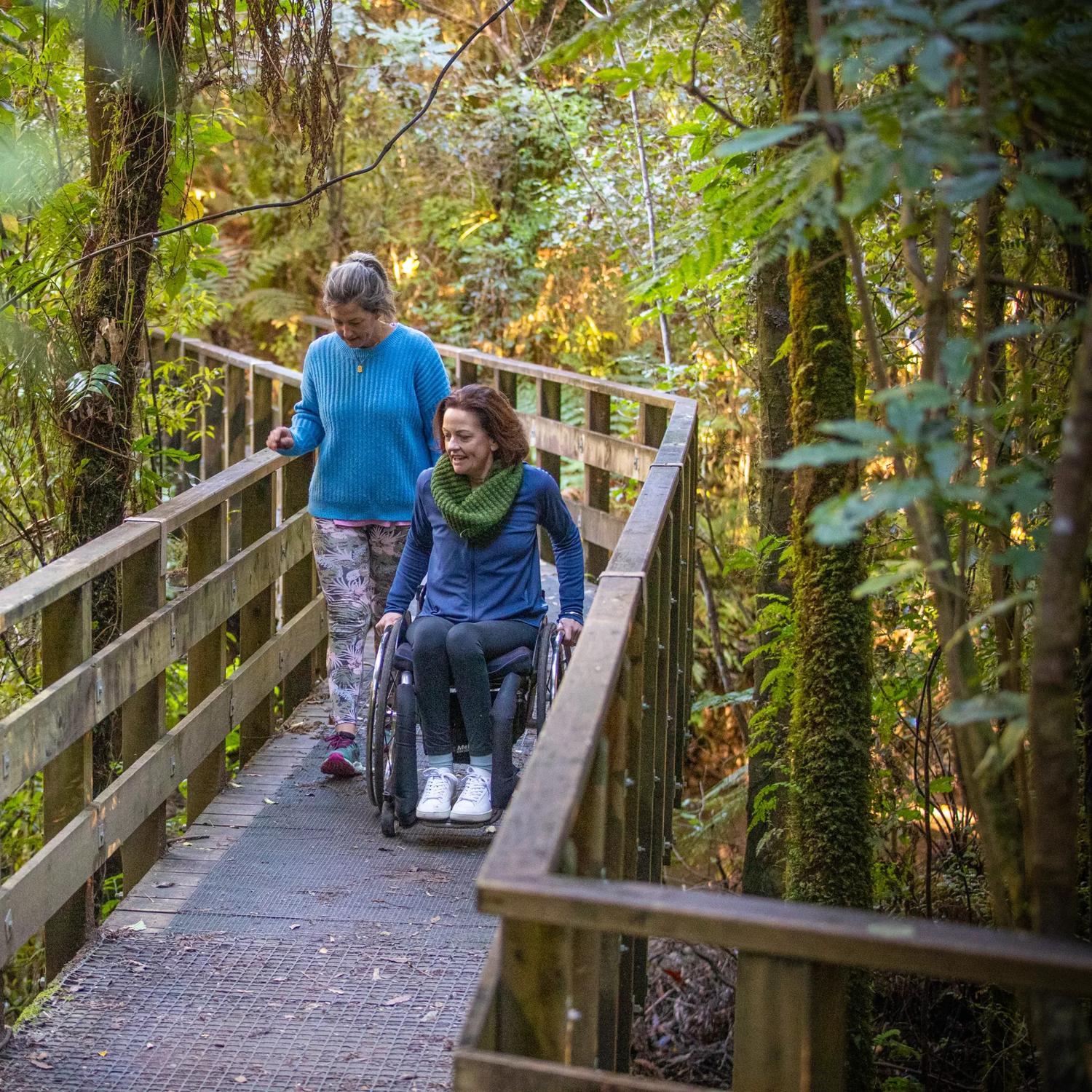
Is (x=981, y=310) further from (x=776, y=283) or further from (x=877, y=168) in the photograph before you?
(x=776, y=283)

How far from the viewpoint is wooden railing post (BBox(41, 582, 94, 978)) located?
3.53 metres

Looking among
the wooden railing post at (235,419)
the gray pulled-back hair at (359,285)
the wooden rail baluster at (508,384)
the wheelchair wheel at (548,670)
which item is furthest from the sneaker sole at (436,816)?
the wooden railing post at (235,419)

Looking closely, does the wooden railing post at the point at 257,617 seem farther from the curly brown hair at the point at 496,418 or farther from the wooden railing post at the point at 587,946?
the wooden railing post at the point at 587,946

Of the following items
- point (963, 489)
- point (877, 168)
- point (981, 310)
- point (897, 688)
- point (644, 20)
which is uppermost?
point (644, 20)

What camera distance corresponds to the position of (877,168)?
168 cm

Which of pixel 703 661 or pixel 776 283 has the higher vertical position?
pixel 776 283

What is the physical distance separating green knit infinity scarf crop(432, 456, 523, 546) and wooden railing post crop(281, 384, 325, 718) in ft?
5.49

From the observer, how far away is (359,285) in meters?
4.70

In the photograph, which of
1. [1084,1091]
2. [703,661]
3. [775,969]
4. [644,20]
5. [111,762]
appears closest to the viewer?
[1084,1091]

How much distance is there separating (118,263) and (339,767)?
79.3 inches

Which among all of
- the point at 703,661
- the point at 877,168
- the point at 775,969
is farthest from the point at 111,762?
the point at 703,661

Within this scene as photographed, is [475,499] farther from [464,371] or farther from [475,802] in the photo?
[464,371]

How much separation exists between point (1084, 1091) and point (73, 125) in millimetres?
5177

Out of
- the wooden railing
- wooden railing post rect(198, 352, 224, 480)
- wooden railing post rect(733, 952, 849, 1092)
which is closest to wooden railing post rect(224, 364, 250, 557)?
wooden railing post rect(198, 352, 224, 480)
